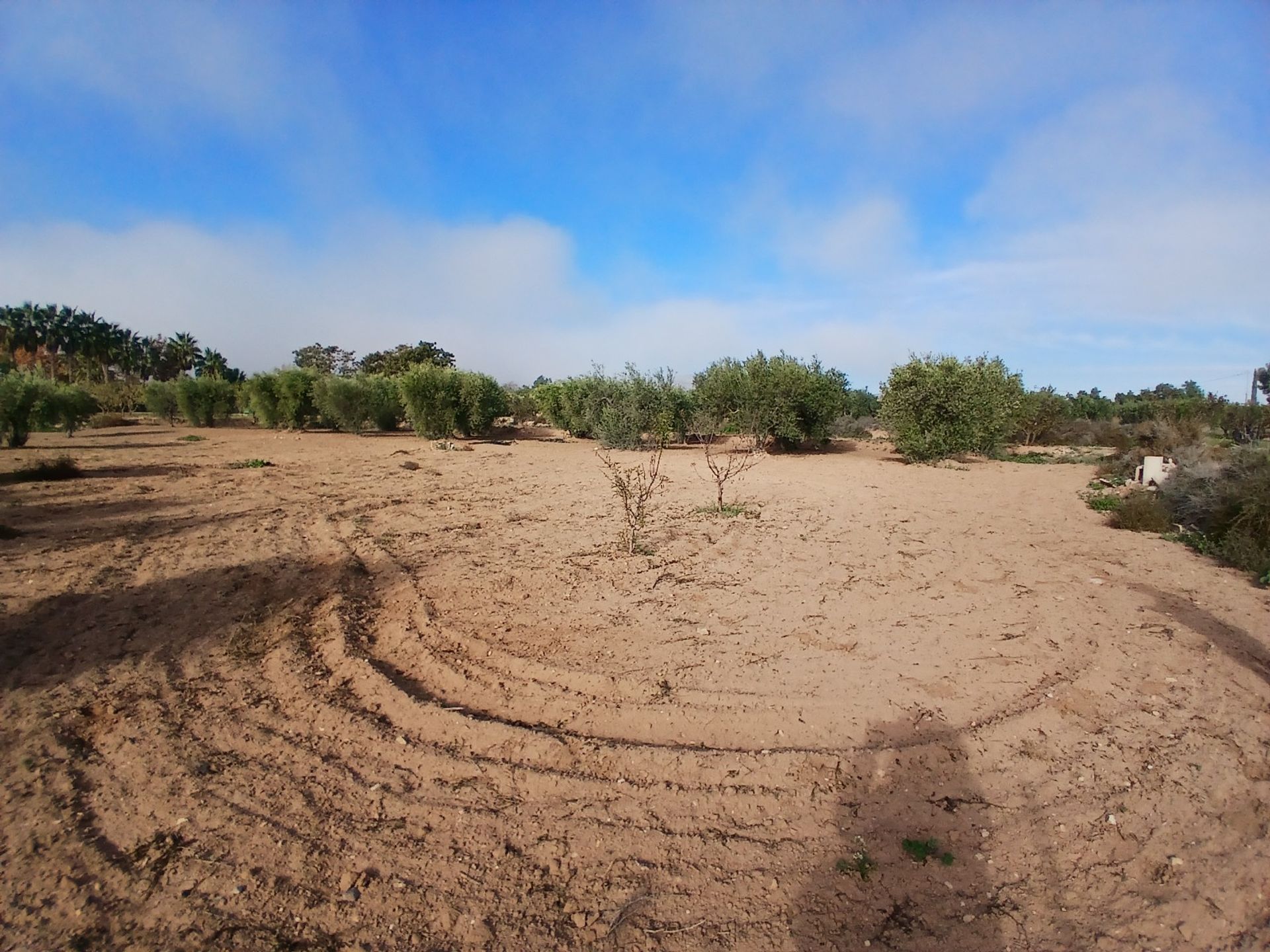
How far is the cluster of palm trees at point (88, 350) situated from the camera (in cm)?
4603

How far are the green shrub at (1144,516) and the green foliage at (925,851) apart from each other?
343 inches

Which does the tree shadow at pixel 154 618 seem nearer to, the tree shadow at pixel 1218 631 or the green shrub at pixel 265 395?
the tree shadow at pixel 1218 631

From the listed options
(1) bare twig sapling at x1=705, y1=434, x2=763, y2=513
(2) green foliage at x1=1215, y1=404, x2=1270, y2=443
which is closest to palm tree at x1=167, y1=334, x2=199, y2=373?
(1) bare twig sapling at x1=705, y1=434, x2=763, y2=513

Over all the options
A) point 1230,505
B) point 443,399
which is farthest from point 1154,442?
point 443,399

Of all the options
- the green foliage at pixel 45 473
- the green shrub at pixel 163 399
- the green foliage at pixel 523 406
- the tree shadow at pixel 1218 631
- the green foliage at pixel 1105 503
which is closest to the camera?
the tree shadow at pixel 1218 631

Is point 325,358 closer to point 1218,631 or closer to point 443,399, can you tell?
point 443,399

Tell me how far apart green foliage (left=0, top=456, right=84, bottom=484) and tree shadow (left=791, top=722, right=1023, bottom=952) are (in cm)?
1415

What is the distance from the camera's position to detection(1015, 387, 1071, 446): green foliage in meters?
27.5

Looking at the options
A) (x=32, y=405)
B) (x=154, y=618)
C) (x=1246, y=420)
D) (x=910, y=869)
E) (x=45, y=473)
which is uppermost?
(x=1246, y=420)

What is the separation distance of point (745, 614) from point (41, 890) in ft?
14.0

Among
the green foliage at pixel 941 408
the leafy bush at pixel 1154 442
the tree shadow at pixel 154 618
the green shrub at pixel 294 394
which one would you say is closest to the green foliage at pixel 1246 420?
the leafy bush at pixel 1154 442

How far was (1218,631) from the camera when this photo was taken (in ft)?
16.7

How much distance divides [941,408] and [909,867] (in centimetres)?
1818

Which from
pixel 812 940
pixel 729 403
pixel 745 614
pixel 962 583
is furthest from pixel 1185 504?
pixel 729 403
